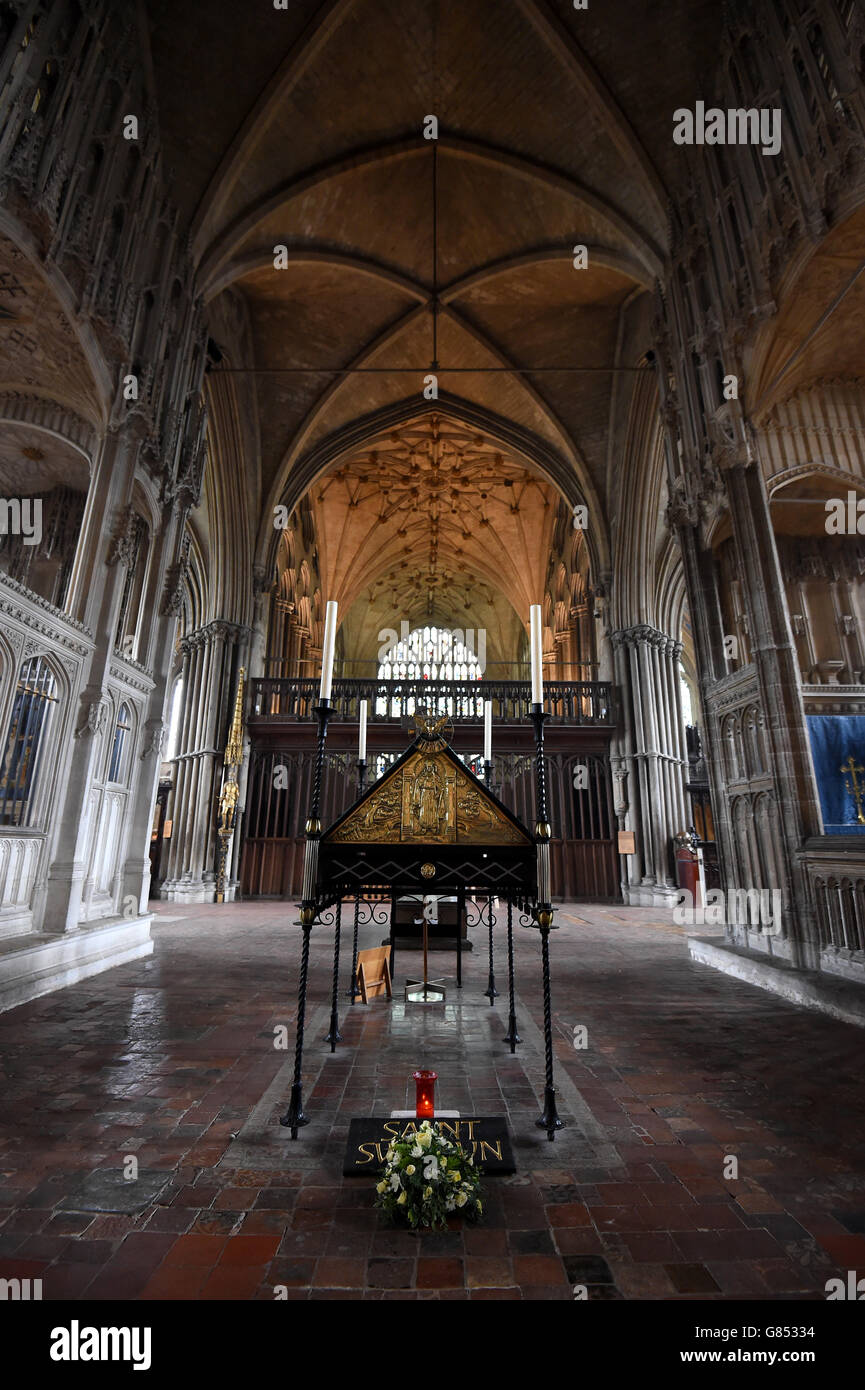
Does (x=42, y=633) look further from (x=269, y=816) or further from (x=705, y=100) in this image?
(x=705, y=100)

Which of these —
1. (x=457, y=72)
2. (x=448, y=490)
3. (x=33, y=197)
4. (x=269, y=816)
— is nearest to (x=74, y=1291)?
(x=33, y=197)

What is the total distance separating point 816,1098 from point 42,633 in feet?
26.9

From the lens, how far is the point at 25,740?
23.2 feet

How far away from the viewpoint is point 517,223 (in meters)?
14.9

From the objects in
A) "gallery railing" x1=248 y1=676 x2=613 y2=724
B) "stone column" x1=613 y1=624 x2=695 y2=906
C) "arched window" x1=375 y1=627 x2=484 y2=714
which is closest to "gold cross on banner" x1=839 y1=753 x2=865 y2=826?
"stone column" x1=613 y1=624 x2=695 y2=906

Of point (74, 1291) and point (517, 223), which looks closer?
point (74, 1291)

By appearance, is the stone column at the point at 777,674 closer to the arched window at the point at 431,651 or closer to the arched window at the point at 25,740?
the arched window at the point at 25,740

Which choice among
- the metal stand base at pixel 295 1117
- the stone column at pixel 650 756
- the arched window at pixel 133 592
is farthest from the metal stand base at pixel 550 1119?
the stone column at pixel 650 756

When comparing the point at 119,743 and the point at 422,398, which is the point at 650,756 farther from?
the point at 422,398

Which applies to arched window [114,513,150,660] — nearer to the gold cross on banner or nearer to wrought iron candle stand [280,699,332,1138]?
wrought iron candle stand [280,699,332,1138]

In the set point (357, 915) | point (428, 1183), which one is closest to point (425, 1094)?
point (428, 1183)

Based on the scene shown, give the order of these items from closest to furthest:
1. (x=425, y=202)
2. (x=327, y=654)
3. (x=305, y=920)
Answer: (x=305, y=920), (x=327, y=654), (x=425, y=202)

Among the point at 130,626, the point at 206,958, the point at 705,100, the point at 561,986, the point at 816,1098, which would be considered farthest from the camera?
the point at 705,100

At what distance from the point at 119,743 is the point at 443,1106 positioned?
757 cm
